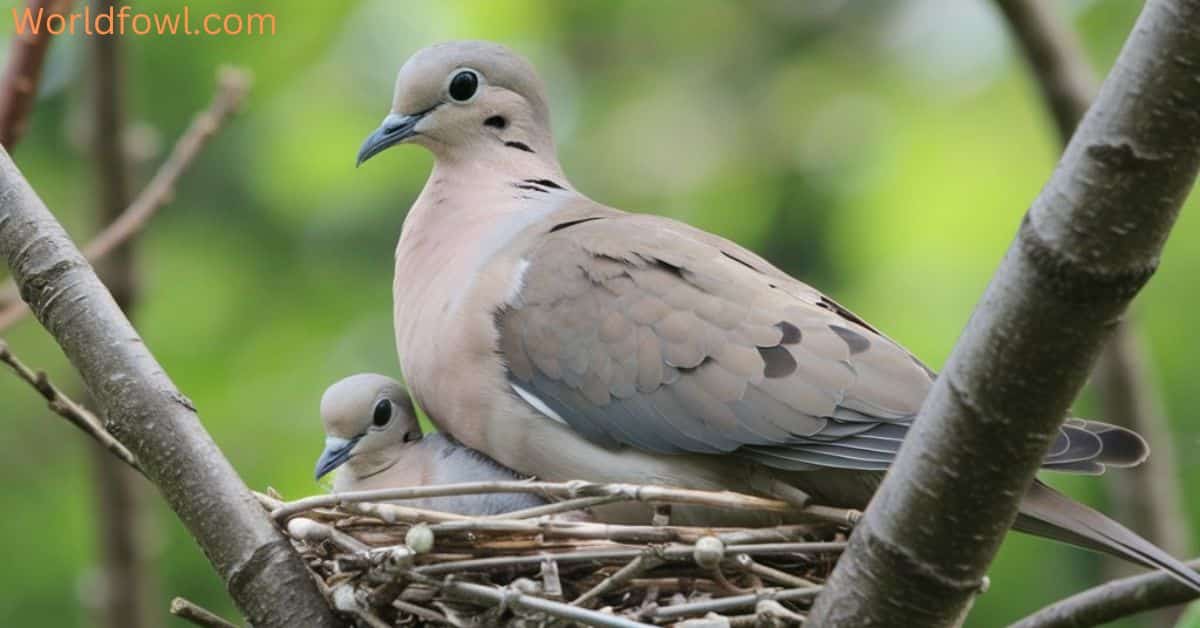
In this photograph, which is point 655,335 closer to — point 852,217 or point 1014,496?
point 1014,496

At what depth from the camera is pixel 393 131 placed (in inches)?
141

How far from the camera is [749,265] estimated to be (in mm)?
3246

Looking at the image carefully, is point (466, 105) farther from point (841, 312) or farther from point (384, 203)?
point (384, 203)

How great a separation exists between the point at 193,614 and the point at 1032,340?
1.31 meters

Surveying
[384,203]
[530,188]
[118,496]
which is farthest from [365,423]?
[384,203]

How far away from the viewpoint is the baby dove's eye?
3336 mm

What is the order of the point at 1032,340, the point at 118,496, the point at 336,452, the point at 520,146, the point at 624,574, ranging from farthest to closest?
the point at 118,496 < the point at 520,146 < the point at 336,452 < the point at 624,574 < the point at 1032,340

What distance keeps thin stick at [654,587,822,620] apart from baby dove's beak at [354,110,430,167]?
1.41 metres

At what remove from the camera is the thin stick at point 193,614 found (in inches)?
95.0

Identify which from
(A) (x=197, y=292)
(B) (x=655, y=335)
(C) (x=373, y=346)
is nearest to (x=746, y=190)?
(C) (x=373, y=346)

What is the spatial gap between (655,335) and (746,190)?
9.94 feet

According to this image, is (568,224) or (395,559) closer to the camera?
(395,559)

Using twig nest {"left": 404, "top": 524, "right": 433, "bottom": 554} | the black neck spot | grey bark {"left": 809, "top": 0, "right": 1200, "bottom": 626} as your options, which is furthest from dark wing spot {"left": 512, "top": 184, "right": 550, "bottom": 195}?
grey bark {"left": 809, "top": 0, "right": 1200, "bottom": 626}

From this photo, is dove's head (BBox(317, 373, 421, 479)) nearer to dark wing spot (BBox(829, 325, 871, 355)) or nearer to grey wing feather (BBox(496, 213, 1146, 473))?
grey wing feather (BBox(496, 213, 1146, 473))
